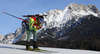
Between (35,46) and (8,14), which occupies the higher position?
(8,14)

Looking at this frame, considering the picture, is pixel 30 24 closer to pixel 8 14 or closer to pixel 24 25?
pixel 24 25

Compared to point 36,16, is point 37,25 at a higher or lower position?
lower

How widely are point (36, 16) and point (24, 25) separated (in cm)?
116

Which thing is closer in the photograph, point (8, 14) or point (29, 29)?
point (8, 14)

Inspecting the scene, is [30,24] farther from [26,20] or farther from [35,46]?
[35,46]

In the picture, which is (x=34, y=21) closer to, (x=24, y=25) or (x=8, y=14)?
(x=24, y=25)

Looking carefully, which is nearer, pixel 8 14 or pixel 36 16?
pixel 8 14

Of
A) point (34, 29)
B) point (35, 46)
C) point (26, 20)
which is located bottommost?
point (35, 46)

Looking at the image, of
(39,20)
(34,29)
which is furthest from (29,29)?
(39,20)

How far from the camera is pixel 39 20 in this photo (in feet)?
35.6

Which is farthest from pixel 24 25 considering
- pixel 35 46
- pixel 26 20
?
pixel 35 46

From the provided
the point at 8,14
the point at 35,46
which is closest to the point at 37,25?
the point at 35,46

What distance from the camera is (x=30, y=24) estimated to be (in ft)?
34.1

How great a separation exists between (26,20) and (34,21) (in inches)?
25.4
